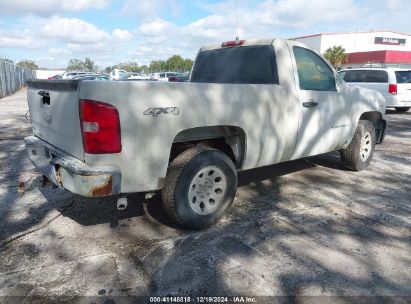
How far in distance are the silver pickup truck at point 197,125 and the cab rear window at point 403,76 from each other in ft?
32.8

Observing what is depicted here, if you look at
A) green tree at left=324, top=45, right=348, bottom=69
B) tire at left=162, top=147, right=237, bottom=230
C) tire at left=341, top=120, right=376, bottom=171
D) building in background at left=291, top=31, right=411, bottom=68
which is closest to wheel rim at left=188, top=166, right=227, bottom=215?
tire at left=162, top=147, right=237, bottom=230

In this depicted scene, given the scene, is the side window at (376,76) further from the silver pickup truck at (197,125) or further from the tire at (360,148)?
the silver pickup truck at (197,125)

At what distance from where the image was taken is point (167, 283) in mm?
2857

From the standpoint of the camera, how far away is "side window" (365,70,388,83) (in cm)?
1378

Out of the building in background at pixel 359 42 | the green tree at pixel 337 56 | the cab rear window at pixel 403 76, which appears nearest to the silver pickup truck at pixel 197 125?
the cab rear window at pixel 403 76

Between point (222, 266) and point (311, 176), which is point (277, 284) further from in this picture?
point (311, 176)

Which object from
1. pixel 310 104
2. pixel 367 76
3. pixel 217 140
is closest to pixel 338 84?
pixel 310 104

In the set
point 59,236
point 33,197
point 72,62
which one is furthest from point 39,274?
point 72,62

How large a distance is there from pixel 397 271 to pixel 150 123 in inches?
93.4

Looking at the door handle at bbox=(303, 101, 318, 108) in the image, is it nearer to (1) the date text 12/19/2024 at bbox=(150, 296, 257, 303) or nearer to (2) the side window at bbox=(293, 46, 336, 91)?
(2) the side window at bbox=(293, 46, 336, 91)

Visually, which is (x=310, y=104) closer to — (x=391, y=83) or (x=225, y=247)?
(x=225, y=247)

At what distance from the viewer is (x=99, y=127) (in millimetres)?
2900

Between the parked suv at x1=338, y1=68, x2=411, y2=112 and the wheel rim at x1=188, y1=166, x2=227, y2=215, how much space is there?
12.1 meters

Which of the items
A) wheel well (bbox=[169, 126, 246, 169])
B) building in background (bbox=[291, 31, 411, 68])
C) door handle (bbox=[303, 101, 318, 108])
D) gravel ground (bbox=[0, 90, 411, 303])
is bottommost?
gravel ground (bbox=[0, 90, 411, 303])
